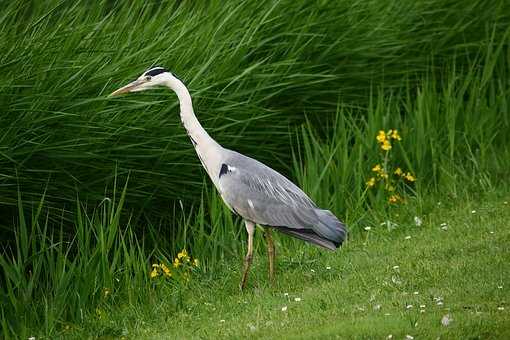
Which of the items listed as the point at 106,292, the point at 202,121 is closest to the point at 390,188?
the point at 202,121

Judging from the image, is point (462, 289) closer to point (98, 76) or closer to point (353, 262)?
point (353, 262)

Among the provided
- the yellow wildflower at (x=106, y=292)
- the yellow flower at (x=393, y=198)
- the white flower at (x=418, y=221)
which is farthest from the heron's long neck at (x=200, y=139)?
the yellow flower at (x=393, y=198)

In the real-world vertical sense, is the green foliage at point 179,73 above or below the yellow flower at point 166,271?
above

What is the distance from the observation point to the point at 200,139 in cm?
761

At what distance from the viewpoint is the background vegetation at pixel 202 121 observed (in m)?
7.91

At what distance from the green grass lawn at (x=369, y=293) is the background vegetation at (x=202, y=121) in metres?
0.30

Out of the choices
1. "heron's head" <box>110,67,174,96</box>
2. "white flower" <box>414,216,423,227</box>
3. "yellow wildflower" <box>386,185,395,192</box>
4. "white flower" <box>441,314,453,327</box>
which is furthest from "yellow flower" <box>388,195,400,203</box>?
"white flower" <box>441,314,453,327</box>

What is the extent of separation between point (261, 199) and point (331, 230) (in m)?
0.48

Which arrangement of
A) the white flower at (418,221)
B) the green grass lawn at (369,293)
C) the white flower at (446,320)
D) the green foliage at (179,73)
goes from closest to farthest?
the white flower at (446,320), the green grass lawn at (369,293), the green foliage at (179,73), the white flower at (418,221)

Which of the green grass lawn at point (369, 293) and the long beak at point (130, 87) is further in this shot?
the long beak at point (130, 87)

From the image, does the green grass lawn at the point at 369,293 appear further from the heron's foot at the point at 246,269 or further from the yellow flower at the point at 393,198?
the yellow flower at the point at 393,198

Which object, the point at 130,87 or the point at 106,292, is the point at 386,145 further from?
the point at 106,292

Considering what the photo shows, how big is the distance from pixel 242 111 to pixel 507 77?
3.09 m

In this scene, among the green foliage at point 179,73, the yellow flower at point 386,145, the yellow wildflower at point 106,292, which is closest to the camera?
the yellow wildflower at point 106,292
